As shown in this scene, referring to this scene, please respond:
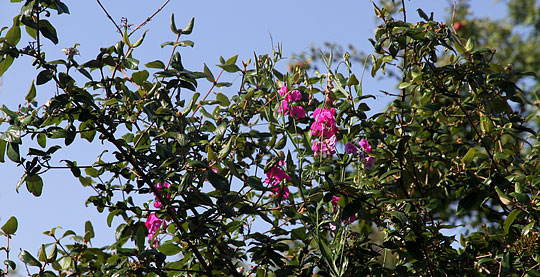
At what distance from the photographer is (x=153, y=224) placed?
199 centimetres

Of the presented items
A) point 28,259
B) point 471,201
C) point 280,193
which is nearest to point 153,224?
point 28,259

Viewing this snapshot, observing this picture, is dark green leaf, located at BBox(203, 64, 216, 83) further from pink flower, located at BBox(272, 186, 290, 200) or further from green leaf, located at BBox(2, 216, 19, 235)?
green leaf, located at BBox(2, 216, 19, 235)

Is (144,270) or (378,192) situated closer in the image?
(144,270)

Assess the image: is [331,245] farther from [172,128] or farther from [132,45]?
[132,45]

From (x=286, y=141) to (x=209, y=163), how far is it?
317mm

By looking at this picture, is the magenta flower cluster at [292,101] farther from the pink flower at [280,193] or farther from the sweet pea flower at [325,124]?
the pink flower at [280,193]

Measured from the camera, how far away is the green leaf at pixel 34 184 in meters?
1.74

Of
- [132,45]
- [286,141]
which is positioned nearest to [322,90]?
[286,141]

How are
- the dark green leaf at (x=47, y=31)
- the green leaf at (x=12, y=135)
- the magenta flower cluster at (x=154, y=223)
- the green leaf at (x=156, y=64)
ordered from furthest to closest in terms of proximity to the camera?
1. the magenta flower cluster at (x=154, y=223)
2. the green leaf at (x=156, y=64)
3. the dark green leaf at (x=47, y=31)
4. the green leaf at (x=12, y=135)

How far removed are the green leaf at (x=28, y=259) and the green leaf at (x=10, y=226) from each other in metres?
0.09

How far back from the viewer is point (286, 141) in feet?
6.39

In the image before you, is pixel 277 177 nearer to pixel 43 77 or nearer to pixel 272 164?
pixel 272 164

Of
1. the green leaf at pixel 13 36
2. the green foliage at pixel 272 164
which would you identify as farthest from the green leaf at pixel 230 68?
the green leaf at pixel 13 36

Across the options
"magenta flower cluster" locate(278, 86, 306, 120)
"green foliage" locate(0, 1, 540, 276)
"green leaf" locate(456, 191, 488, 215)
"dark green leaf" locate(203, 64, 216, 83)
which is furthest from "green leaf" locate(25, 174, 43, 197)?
"green leaf" locate(456, 191, 488, 215)
